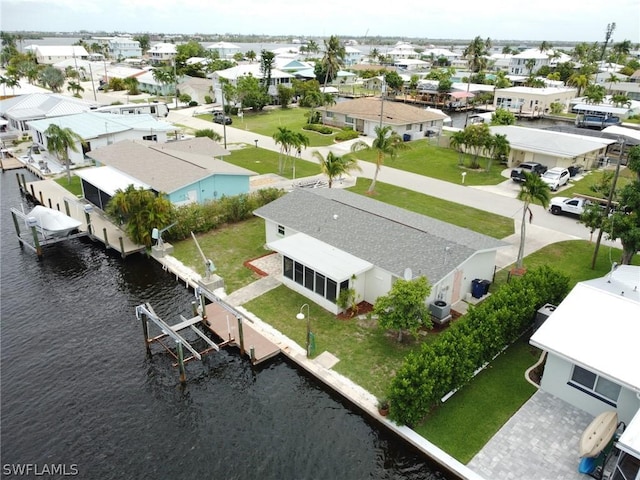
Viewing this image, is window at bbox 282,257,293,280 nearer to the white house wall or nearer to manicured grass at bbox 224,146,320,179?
the white house wall

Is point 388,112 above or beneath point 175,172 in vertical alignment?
above

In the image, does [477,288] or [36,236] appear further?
[36,236]

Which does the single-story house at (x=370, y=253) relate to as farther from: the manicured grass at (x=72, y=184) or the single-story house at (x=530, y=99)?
the single-story house at (x=530, y=99)

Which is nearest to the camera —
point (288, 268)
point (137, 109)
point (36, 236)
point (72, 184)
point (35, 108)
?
point (288, 268)

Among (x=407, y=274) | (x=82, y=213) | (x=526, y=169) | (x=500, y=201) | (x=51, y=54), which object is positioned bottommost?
(x=82, y=213)

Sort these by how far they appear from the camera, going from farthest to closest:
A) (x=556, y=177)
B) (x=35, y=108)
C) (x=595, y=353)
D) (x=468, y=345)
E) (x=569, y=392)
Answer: (x=35, y=108) < (x=556, y=177) < (x=468, y=345) < (x=569, y=392) < (x=595, y=353)

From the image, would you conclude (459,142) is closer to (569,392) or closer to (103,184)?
(103,184)

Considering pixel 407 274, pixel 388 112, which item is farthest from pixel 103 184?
pixel 388 112
